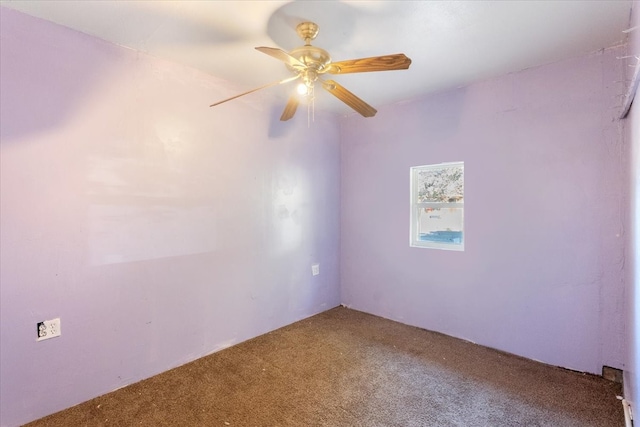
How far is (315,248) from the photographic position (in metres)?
3.55

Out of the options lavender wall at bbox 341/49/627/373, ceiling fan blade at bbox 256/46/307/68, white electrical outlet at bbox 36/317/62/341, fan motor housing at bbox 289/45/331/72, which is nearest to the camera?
ceiling fan blade at bbox 256/46/307/68

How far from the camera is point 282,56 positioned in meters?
1.65

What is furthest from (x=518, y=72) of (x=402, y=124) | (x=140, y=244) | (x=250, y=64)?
(x=140, y=244)

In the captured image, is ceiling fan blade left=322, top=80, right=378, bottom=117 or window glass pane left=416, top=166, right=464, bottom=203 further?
window glass pane left=416, top=166, right=464, bottom=203

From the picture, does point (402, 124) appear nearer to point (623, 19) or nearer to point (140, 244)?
point (623, 19)

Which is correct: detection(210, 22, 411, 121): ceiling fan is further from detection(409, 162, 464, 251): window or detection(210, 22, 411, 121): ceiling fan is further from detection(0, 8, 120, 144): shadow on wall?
detection(409, 162, 464, 251): window

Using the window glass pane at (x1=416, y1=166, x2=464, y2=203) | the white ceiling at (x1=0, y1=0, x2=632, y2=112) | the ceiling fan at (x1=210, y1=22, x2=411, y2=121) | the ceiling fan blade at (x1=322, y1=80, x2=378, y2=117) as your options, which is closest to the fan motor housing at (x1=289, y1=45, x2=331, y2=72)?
the ceiling fan at (x1=210, y1=22, x2=411, y2=121)

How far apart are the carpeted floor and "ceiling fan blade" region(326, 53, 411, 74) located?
201 cm

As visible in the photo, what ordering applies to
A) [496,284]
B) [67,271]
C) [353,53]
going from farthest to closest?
[496,284], [353,53], [67,271]

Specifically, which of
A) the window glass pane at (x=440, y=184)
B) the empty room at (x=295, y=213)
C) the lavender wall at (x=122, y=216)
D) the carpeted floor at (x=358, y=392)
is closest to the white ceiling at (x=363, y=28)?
the empty room at (x=295, y=213)

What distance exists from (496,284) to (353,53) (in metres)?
2.23

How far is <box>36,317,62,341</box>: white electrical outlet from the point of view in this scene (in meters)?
1.84

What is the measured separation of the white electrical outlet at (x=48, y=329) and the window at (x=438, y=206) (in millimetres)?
2925

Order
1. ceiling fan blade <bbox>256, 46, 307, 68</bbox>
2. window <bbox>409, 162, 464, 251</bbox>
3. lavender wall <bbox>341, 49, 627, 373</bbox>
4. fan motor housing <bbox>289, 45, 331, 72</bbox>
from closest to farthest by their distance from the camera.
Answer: ceiling fan blade <bbox>256, 46, 307, 68</bbox>
fan motor housing <bbox>289, 45, 331, 72</bbox>
lavender wall <bbox>341, 49, 627, 373</bbox>
window <bbox>409, 162, 464, 251</bbox>
